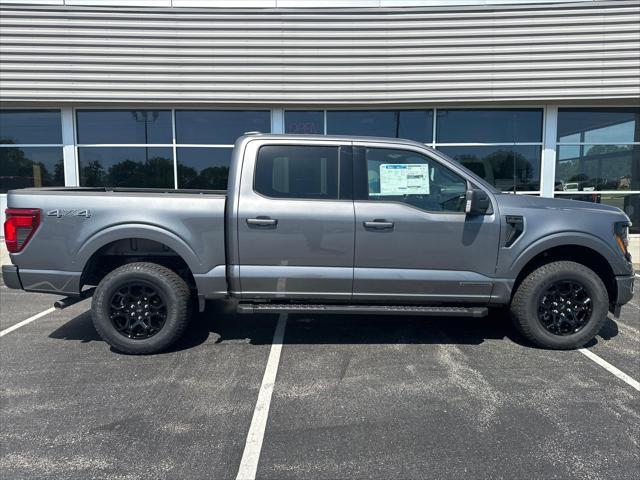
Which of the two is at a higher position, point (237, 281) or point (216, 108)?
point (216, 108)

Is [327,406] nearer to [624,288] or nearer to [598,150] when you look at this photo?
[624,288]

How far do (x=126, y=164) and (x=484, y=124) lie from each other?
7.89m

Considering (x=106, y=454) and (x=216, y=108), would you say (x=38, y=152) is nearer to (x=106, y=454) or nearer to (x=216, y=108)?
(x=216, y=108)

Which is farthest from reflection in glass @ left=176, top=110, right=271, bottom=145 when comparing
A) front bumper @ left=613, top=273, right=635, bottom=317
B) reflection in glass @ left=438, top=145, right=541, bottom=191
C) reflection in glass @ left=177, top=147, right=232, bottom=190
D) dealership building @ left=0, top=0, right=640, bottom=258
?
front bumper @ left=613, top=273, right=635, bottom=317

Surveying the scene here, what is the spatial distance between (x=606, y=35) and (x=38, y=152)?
40.0 ft

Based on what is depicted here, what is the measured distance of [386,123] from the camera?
30.5 ft

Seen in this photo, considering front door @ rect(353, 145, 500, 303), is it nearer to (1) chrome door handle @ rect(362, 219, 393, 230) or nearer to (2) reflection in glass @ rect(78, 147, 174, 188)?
(1) chrome door handle @ rect(362, 219, 393, 230)

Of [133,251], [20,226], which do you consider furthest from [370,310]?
[20,226]

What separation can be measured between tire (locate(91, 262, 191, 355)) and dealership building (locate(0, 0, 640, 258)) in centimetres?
577

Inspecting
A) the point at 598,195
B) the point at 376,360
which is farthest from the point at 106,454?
the point at 598,195

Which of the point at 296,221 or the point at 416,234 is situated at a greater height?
the point at 296,221

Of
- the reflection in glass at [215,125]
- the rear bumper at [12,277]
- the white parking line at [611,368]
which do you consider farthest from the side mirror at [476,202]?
the reflection in glass at [215,125]

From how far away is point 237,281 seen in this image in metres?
4.09

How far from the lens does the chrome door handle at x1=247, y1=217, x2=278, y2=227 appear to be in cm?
397
